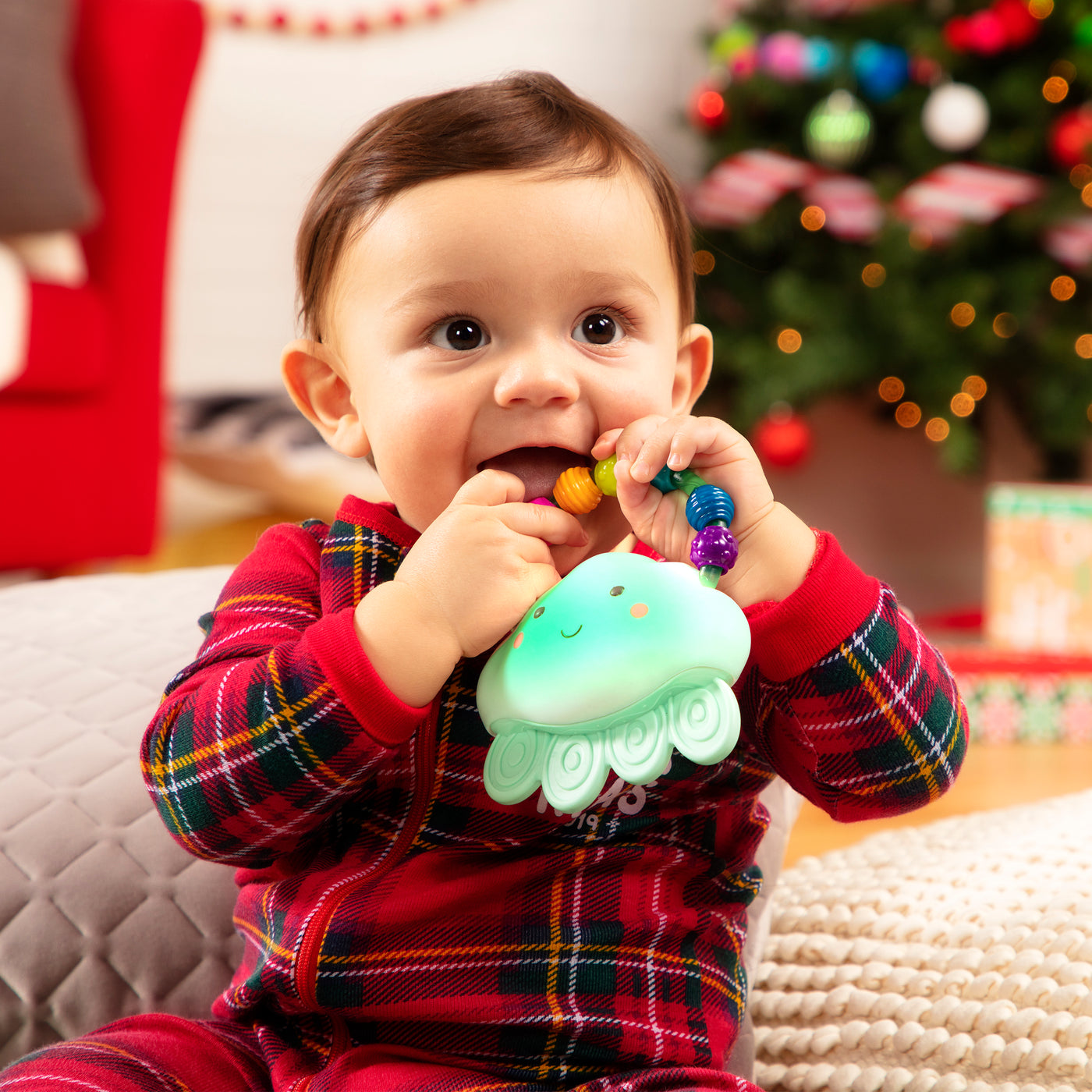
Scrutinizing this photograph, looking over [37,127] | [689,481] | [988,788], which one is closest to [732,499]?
[689,481]

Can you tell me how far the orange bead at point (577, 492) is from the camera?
58 cm

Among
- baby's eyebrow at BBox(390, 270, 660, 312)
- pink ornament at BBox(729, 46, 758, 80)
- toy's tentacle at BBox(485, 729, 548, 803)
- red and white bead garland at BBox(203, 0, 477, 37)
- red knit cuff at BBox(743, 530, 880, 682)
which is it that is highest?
baby's eyebrow at BBox(390, 270, 660, 312)

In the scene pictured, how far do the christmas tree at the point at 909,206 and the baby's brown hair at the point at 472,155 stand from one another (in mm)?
1406

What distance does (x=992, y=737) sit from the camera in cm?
167

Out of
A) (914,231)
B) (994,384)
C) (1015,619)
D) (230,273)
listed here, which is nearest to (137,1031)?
(1015,619)

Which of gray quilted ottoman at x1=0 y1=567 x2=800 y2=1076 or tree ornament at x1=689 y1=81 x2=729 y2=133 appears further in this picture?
tree ornament at x1=689 y1=81 x2=729 y2=133

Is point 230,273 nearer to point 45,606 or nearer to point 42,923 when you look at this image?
point 45,606

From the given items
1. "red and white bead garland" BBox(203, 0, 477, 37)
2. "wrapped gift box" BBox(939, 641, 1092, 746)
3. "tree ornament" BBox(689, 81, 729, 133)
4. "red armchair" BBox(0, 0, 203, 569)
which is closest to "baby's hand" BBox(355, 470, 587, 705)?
"wrapped gift box" BBox(939, 641, 1092, 746)

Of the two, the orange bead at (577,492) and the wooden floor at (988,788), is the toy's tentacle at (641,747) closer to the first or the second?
the orange bead at (577,492)

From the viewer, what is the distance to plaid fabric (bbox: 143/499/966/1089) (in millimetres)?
550

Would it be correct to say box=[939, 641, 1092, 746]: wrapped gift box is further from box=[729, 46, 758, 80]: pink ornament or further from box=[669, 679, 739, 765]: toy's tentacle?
box=[669, 679, 739, 765]: toy's tentacle

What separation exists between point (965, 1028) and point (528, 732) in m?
0.28

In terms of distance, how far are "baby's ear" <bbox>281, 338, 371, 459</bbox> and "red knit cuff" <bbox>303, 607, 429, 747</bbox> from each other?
173mm

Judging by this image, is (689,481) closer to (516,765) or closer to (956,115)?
(516,765)
